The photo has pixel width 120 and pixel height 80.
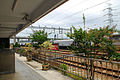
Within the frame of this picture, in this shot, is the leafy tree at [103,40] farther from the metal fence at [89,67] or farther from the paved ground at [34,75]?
the paved ground at [34,75]

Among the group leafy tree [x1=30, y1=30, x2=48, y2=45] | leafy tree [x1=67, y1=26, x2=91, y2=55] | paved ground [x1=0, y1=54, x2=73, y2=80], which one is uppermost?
leafy tree [x1=30, y1=30, x2=48, y2=45]

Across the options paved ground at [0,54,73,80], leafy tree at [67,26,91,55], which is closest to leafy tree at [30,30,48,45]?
paved ground at [0,54,73,80]

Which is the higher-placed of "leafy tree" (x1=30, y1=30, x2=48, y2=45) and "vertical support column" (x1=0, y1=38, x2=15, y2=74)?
"leafy tree" (x1=30, y1=30, x2=48, y2=45)

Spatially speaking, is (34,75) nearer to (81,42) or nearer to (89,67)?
(81,42)

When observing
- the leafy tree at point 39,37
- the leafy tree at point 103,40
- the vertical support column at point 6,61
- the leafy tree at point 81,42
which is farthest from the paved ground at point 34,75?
the leafy tree at point 39,37

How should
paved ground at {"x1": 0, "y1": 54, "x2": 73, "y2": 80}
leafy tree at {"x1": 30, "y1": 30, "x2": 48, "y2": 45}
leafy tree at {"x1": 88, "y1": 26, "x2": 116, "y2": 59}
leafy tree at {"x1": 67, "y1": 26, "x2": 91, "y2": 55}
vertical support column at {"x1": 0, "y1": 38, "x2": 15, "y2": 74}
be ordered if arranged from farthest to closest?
leafy tree at {"x1": 30, "y1": 30, "x2": 48, "y2": 45}
vertical support column at {"x1": 0, "y1": 38, "x2": 15, "y2": 74}
paved ground at {"x1": 0, "y1": 54, "x2": 73, "y2": 80}
leafy tree at {"x1": 67, "y1": 26, "x2": 91, "y2": 55}
leafy tree at {"x1": 88, "y1": 26, "x2": 116, "y2": 59}

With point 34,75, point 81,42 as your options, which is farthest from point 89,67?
point 34,75

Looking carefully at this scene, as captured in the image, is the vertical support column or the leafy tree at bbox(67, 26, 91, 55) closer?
the leafy tree at bbox(67, 26, 91, 55)

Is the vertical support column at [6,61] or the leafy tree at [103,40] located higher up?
the leafy tree at [103,40]

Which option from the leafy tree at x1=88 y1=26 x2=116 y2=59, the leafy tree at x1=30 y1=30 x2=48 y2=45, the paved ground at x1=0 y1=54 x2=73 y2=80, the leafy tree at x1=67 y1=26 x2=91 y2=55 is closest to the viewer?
the leafy tree at x1=88 y1=26 x2=116 y2=59

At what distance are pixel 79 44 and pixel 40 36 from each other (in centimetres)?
536

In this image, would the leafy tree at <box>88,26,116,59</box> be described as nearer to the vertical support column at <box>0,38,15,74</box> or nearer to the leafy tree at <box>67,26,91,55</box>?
the leafy tree at <box>67,26,91,55</box>

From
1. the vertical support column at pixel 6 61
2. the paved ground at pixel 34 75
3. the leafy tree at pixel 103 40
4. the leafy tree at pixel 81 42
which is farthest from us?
the vertical support column at pixel 6 61

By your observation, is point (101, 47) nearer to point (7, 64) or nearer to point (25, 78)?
point (25, 78)
